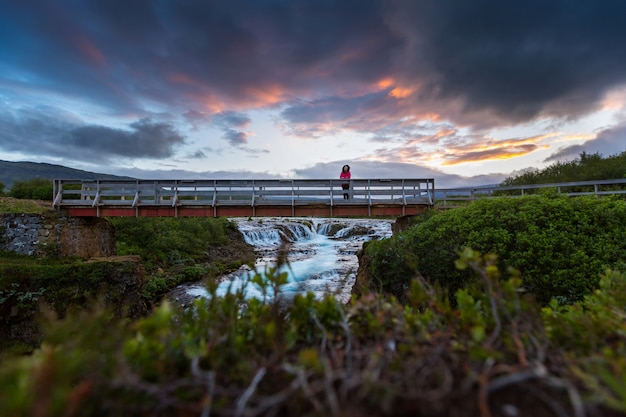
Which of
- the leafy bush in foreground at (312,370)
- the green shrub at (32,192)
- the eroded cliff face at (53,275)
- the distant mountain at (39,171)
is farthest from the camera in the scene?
the distant mountain at (39,171)

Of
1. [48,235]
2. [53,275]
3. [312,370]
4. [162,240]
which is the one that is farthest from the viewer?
[162,240]

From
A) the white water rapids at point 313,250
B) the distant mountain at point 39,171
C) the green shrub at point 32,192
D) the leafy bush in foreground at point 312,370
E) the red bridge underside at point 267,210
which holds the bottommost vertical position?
the white water rapids at point 313,250

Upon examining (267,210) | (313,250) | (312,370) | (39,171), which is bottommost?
(313,250)

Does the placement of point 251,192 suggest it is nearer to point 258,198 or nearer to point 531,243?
point 258,198

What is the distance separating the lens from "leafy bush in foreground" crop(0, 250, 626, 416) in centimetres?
100

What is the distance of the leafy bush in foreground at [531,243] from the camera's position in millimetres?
5332

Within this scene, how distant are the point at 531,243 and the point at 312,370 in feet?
20.0

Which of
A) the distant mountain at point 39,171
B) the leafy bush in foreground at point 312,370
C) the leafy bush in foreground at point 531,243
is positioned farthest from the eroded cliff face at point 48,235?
the distant mountain at point 39,171

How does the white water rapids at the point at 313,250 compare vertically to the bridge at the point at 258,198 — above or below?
below

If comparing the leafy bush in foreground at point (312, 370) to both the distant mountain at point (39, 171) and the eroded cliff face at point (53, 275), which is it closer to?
the eroded cliff face at point (53, 275)

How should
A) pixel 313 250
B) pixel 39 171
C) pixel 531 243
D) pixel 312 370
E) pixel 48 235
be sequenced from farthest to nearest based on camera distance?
pixel 39 171 < pixel 313 250 < pixel 48 235 < pixel 531 243 < pixel 312 370

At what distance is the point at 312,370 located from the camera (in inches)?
49.8

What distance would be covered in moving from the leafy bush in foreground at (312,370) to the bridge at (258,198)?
1146cm

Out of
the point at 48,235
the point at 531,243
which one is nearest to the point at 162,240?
the point at 48,235
